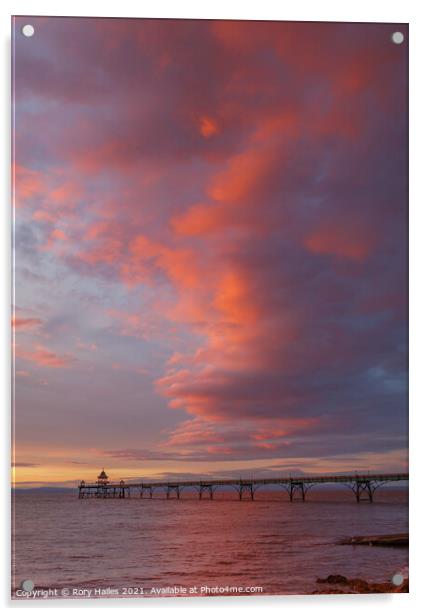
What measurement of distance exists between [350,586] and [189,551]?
103 centimetres

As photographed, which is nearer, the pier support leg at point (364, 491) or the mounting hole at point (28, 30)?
the mounting hole at point (28, 30)

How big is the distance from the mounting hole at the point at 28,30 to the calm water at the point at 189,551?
112 inches

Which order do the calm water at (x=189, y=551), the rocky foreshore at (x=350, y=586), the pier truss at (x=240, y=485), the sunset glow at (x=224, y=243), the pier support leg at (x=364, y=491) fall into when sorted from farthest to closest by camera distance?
1. the pier support leg at (x=364, y=491)
2. the pier truss at (x=240, y=485)
3. the sunset glow at (x=224, y=243)
4. the rocky foreshore at (x=350, y=586)
5. the calm water at (x=189, y=551)

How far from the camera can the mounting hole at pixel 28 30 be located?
5.72 m

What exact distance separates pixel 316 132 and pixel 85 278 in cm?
175

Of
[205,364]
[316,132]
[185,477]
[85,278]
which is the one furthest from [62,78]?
[185,477]

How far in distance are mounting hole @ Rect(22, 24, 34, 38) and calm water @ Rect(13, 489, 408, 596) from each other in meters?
2.83

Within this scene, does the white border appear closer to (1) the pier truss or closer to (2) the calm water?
(2) the calm water

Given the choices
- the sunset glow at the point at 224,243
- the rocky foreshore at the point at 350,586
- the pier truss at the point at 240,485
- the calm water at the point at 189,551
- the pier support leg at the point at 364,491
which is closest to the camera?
the calm water at the point at 189,551

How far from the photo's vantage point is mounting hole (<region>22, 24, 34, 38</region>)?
18.8 feet

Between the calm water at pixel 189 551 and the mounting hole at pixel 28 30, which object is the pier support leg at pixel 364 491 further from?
the mounting hole at pixel 28 30

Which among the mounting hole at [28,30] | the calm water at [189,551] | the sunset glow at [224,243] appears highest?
the mounting hole at [28,30]

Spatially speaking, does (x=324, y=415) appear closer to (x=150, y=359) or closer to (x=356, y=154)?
(x=150, y=359)
